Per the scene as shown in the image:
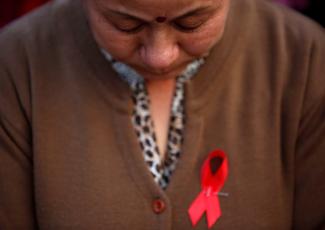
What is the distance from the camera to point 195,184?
117 cm

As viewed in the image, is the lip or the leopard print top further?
the leopard print top

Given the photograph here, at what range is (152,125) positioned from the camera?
1192 millimetres

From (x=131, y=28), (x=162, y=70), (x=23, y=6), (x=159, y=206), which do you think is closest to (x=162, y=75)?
(x=162, y=70)

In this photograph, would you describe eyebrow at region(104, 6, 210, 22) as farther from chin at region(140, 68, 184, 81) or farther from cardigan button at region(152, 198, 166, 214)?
cardigan button at region(152, 198, 166, 214)

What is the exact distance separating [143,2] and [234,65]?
37 cm

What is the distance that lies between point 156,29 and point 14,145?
0.43 metres

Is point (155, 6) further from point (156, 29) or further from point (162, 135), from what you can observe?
point (162, 135)

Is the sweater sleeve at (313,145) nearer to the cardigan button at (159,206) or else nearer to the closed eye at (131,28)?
the cardigan button at (159,206)

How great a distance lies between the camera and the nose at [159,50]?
0.97 m

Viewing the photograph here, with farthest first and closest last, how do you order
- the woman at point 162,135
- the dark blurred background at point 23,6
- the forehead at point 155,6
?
the dark blurred background at point 23,6 → the woman at point 162,135 → the forehead at point 155,6

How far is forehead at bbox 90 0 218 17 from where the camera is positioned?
2.95 feet

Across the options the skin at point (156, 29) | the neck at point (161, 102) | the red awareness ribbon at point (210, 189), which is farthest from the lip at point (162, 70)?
the red awareness ribbon at point (210, 189)

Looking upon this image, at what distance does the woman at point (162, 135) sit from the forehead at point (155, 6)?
232 millimetres

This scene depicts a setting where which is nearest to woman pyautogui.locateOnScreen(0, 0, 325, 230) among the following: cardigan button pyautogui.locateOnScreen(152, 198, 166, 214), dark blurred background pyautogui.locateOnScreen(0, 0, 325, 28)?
cardigan button pyautogui.locateOnScreen(152, 198, 166, 214)
